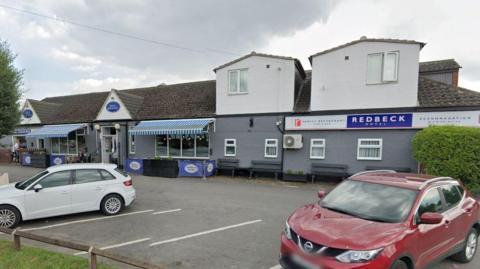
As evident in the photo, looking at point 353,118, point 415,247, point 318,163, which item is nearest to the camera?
point 415,247

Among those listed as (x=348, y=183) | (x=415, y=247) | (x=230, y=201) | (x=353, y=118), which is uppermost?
(x=353, y=118)

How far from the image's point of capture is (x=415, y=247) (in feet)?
11.3

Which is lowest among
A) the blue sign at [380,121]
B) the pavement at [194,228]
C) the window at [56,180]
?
the pavement at [194,228]

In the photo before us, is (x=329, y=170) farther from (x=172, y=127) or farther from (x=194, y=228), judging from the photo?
(x=172, y=127)

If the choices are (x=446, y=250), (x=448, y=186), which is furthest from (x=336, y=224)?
(x=448, y=186)

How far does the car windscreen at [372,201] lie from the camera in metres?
3.74

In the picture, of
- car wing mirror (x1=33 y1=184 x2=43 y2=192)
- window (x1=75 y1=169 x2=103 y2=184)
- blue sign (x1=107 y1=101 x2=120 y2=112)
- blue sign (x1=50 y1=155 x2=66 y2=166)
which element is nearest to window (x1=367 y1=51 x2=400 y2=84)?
window (x1=75 y1=169 x2=103 y2=184)

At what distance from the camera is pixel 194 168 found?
14.7m

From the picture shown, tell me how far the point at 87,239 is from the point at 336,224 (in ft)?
18.0

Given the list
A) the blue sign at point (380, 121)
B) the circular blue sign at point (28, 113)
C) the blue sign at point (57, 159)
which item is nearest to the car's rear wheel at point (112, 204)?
the blue sign at point (380, 121)

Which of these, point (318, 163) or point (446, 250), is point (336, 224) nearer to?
point (446, 250)

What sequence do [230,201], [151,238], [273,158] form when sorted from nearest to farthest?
1. [151,238]
2. [230,201]
3. [273,158]

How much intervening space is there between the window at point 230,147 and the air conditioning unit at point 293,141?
128 inches

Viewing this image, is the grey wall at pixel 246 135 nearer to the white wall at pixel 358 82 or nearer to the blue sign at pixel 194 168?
the blue sign at pixel 194 168
